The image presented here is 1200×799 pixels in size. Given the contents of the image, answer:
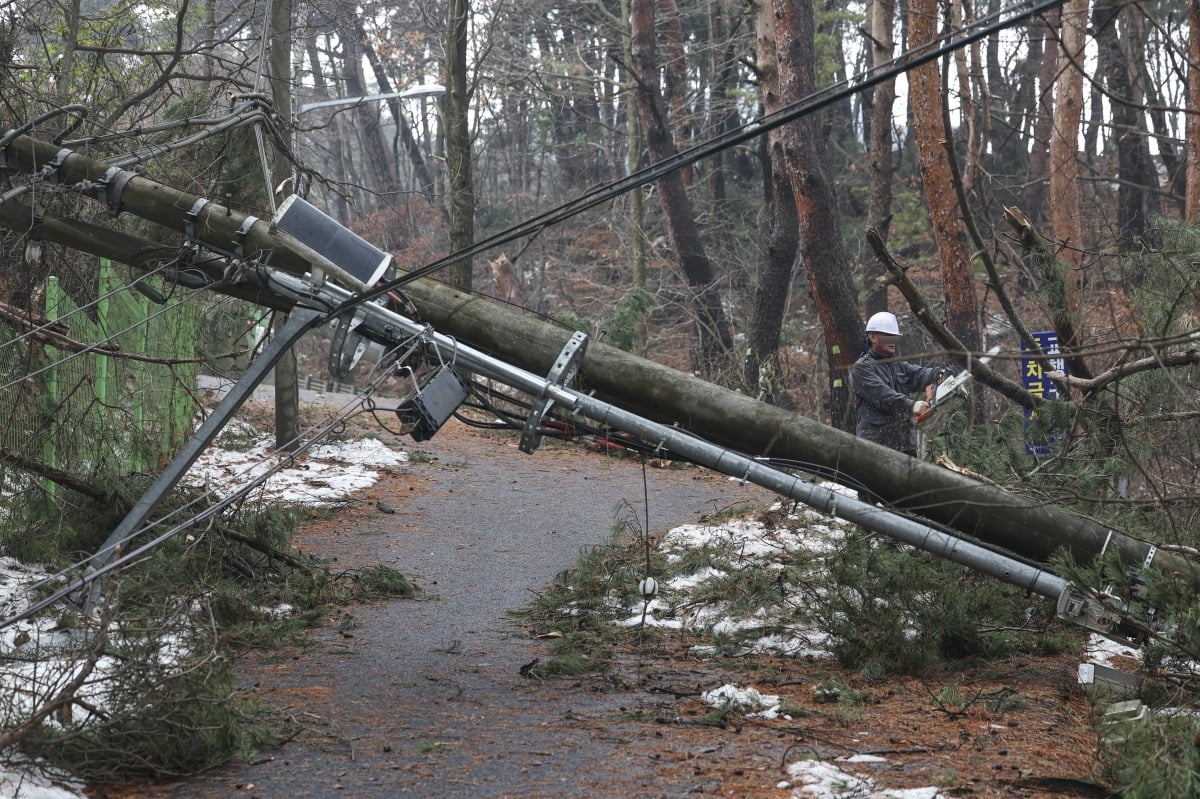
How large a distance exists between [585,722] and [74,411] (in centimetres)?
573

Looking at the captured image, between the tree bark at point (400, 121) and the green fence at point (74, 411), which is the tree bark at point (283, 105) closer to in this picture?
the green fence at point (74, 411)

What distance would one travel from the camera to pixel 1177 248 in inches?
282

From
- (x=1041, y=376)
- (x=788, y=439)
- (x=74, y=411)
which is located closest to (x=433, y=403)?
(x=788, y=439)

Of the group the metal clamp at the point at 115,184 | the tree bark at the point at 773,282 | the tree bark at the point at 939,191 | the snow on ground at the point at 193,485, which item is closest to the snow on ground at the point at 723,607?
the snow on ground at the point at 193,485

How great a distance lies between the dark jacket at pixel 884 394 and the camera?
9492 millimetres

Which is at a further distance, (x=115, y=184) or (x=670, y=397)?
(x=115, y=184)

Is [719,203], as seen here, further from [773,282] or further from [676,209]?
[773,282]

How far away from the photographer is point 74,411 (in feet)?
30.8

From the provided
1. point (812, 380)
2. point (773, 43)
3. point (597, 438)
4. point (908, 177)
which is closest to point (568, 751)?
point (597, 438)

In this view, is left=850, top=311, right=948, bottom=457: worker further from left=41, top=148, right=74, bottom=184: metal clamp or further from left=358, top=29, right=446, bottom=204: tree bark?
left=358, top=29, right=446, bottom=204: tree bark

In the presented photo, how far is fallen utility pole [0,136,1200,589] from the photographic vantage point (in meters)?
6.63

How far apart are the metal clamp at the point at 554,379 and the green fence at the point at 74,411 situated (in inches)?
101

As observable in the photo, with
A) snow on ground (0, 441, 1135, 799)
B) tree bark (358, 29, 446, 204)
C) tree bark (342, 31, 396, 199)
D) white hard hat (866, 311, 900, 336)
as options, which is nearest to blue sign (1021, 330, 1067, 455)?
white hard hat (866, 311, 900, 336)

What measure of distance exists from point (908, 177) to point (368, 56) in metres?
16.9
